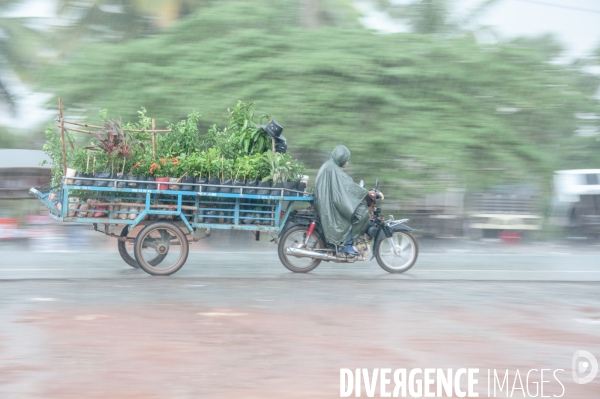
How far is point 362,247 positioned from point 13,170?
10773mm

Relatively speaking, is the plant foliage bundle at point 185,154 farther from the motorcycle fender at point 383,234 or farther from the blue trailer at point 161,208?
the motorcycle fender at point 383,234

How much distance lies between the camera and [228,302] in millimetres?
7875

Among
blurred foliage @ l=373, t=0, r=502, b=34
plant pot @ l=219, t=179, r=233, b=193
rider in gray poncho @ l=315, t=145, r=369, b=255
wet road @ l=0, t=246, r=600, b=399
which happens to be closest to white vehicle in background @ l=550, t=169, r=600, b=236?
blurred foliage @ l=373, t=0, r=502, b=34

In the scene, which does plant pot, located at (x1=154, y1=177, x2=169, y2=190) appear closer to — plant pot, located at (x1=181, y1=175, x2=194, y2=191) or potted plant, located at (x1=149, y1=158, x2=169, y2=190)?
potted plant, located at (x1=149, y1=158, x2=169, y2=190)

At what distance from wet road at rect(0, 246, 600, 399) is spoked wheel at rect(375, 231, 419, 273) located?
233 millimetres

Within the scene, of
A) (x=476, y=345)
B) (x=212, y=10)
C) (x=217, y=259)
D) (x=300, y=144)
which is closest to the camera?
(x=476, y=345)

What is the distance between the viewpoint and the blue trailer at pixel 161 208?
917 cm

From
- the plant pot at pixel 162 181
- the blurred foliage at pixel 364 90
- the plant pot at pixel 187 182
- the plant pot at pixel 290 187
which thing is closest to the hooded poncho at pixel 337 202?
the plant pot at pixel 290 187

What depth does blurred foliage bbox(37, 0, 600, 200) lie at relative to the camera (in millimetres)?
15852

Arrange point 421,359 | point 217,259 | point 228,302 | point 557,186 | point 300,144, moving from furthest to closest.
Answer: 1. point 557,186
2. point 300,144
3. point 217,259
4. point 228,302
5. point 421,359

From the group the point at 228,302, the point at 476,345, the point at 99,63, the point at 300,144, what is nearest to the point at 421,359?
the point at 476,345

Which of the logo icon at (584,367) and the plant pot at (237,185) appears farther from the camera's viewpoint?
the plant pot at (237,185)

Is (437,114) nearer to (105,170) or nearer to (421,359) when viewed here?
(105,170)

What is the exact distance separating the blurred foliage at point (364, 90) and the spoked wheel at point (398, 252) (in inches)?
227
